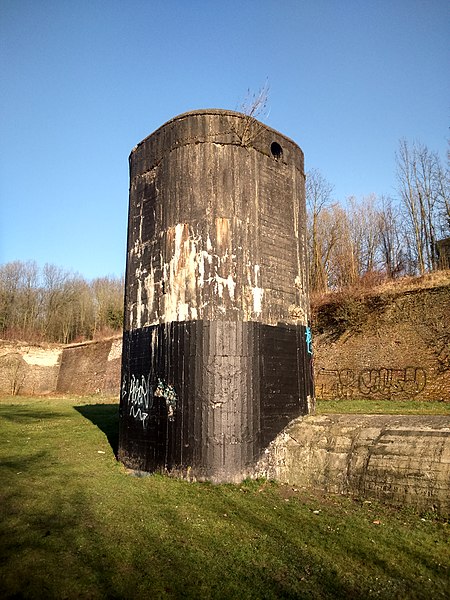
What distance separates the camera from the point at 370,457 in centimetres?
652

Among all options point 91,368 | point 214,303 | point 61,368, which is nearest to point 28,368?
point 61,368

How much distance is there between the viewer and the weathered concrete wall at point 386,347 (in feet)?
55.9

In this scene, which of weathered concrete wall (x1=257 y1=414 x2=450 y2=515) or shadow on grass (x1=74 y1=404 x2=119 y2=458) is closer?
weathered concrete wall (x1=257 y1=414 x2=450 y2=515)

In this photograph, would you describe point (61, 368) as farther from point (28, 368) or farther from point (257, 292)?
point (257, 292)

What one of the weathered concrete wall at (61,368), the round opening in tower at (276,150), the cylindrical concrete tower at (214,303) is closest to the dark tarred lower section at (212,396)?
the cylindrical concrete tower at (214,303)

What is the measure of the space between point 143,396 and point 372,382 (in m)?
12.9

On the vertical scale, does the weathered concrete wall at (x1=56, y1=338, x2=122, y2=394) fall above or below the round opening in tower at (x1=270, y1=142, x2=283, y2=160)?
below

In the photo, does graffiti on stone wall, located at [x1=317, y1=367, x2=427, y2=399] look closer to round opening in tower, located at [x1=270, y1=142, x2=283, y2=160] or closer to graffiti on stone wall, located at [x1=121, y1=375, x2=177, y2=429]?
round opening in tower, located at [x1=270, y1=142, x2=283, y2=160]

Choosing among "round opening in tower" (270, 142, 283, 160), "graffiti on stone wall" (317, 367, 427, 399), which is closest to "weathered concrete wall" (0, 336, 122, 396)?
"graffiti on stone wall" (317, 367, 427, 399)

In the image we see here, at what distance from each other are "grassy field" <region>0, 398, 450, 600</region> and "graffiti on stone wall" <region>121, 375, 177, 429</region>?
4.01 ft

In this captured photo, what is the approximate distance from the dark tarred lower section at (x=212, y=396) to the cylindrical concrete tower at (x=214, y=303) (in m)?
0.02

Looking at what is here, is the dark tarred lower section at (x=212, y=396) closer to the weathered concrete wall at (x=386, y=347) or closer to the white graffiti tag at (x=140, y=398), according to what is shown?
the white graffiti tag at (x=140, y=398)

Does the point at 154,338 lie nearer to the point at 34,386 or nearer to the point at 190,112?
the point at 190,112

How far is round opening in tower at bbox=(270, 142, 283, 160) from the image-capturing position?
361 inches
